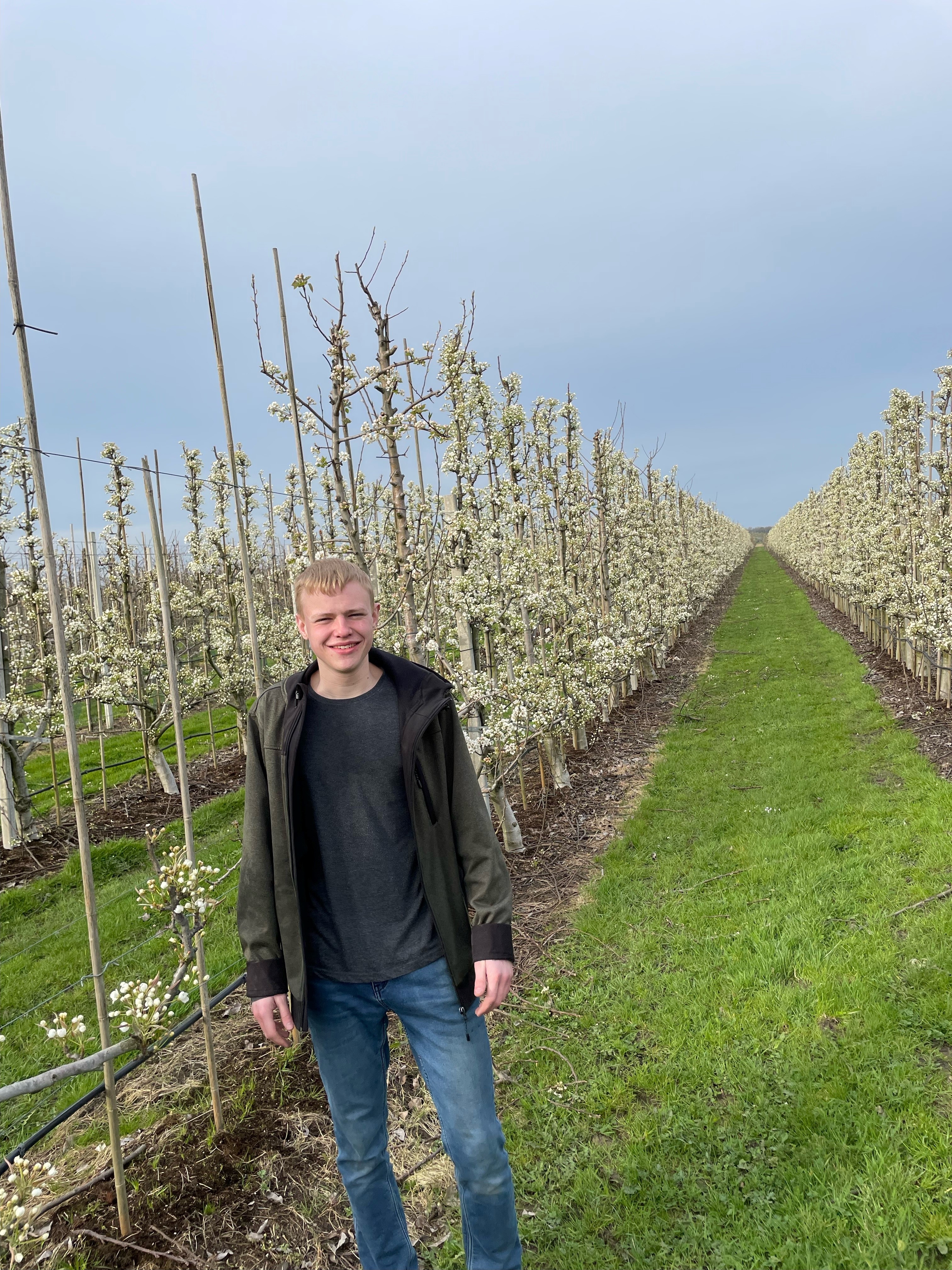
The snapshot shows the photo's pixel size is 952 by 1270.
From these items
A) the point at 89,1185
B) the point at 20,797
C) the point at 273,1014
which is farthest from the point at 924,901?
the point at 20,797

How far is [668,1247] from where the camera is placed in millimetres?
3010

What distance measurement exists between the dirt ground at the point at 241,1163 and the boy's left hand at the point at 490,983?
175 cm

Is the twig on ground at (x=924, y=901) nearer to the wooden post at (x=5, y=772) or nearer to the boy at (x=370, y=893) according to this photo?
the boy at (x=370, y=893)

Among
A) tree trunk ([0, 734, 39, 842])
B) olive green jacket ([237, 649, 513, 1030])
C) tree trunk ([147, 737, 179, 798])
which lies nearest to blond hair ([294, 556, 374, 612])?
olive green jacket ([237, 649, 513, 1030])

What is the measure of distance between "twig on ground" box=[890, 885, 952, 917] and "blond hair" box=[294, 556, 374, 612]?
5.32 m

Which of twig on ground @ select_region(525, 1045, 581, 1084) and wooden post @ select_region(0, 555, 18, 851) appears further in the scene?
wooden post @ select_region(0, 555, 18, 851)

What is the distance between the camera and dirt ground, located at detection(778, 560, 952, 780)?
990cm

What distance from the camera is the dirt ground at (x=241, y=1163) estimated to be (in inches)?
124

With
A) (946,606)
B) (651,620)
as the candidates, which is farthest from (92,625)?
(946,606)

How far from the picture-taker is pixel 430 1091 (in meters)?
2.54

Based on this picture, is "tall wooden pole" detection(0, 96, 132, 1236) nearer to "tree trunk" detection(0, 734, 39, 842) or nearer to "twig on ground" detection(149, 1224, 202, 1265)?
"twig on ground" detection(149, 1224, 202, 1265)

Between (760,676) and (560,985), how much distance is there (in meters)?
13.8

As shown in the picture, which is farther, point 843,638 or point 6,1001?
point 843,638

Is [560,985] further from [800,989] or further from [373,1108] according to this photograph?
[373,1108]
